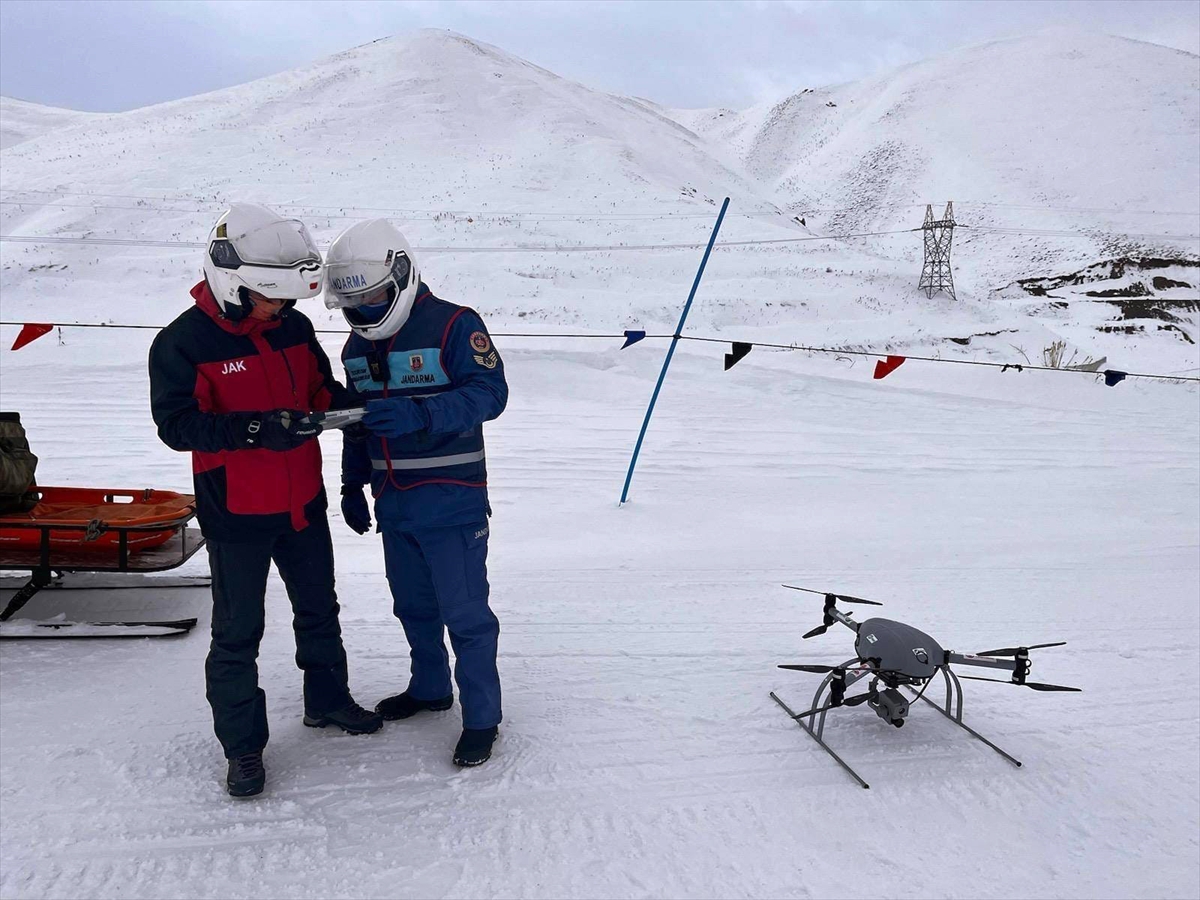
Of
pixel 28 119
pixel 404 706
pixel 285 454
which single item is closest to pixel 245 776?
pixel 404 706

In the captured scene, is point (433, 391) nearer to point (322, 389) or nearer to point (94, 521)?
point (322, 389)

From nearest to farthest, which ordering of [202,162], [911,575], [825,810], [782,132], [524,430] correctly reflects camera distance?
[825,810] → [911,575] → [524,430] → [202,162] → [782,132]

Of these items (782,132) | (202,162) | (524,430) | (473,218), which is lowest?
(524,430)

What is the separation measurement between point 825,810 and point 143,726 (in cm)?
302

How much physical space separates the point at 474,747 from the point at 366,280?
78.7 inches

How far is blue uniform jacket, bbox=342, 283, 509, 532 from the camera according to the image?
3.24m

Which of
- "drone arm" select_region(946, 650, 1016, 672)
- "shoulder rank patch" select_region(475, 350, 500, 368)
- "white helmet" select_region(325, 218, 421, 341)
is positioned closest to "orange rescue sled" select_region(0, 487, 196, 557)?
"white helmet" select_region(325, 218, 421, 341)

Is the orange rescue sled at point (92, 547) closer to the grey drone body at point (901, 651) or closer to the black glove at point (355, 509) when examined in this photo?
the black glove at point (355, 509)

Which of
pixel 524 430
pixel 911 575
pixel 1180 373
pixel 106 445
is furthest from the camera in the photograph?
pixel 1180 373

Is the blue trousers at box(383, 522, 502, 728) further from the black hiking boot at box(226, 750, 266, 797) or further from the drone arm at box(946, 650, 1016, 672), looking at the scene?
the drone arm at box(946, 650, 1016, 672)

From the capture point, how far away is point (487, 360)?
326cm

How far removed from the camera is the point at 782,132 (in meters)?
72.2

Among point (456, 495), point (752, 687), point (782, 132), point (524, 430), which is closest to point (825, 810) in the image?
point (752, 687)

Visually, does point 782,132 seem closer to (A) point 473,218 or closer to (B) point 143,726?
(A) point 473,218
